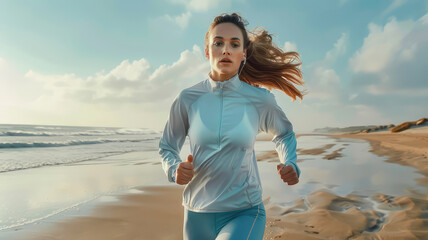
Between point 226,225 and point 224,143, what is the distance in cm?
48

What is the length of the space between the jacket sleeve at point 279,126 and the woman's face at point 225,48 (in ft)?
1.05

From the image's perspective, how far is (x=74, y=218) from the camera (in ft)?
15.3

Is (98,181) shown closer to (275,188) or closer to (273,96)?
(275,188)

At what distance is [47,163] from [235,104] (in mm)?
11054

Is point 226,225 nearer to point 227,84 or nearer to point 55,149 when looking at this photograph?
point 227,84

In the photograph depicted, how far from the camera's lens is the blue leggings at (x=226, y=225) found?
5.58ft

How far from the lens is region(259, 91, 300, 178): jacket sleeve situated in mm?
2021

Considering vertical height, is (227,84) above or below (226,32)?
below

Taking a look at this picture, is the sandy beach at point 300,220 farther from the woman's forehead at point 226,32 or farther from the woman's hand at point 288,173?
the woman's forehead at point 226,32

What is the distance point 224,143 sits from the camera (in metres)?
1.84

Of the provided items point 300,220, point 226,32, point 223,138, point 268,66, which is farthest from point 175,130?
point 300,220

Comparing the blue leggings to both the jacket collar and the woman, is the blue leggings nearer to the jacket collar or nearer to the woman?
the woman

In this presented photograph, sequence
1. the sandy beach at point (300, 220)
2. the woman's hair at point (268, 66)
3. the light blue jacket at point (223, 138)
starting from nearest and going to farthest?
the light blue jacket at point (223, 138) < the woman's hair at point (268, 66) < the sandy beach at point (300, 220)

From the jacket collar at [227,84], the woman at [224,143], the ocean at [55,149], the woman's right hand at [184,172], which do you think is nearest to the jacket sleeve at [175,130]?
the woman at [224,143]
